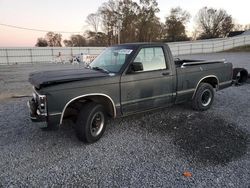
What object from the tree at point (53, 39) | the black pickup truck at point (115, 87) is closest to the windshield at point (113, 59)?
the black pickup truck at point (115, 87)

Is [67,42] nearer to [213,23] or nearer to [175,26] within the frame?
[175,26]

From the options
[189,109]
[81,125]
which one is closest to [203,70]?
[189,109]

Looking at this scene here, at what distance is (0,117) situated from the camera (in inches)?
212

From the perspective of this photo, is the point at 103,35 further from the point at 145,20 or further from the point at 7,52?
the point at 7,52

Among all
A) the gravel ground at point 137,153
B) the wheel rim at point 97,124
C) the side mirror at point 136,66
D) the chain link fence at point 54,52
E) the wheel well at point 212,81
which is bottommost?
the gravel ground at point 137,153

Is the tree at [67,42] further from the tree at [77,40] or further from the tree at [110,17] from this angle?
the tree at [110,17]

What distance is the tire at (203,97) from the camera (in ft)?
18.5

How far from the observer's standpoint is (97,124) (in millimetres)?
4109

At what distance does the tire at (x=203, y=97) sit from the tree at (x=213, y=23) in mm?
68557

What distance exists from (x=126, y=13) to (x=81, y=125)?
58.0 metres

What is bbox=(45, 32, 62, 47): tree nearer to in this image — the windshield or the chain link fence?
the chain link fence

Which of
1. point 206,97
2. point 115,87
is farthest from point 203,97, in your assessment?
point 115,87

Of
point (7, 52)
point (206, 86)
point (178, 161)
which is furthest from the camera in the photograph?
point (7, 52)

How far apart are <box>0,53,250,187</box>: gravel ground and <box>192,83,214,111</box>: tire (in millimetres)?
297
